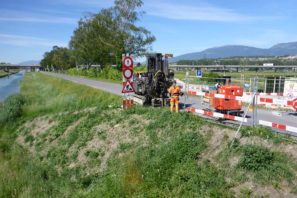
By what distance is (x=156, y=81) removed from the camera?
14.5 m

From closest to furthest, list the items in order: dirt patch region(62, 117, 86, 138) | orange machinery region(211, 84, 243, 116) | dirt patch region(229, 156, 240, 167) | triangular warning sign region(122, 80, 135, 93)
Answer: dirt patch region(229, 156, 240, 167), orange machinery region(211, 84, 243, 116), triangular warning sign region(122, 80, 135, 93), dirt patch region(62, 117, 86, 138)

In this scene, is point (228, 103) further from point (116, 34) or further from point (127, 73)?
point (116, 34)

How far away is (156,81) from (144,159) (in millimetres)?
5943

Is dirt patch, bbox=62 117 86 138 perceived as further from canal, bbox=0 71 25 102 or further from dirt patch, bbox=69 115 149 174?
canal, bbox=0 71 25 102

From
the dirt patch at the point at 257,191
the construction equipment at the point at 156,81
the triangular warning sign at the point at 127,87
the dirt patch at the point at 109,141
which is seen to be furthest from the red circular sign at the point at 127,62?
the dirt patch at the point at 257,191

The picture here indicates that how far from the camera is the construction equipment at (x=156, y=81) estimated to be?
14484mm

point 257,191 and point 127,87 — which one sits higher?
point 127,87

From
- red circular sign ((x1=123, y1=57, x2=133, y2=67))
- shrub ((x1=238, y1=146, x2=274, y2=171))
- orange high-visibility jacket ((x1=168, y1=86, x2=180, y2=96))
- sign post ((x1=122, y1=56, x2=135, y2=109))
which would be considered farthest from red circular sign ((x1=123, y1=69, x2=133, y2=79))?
shrub ((x1=238, y1=146, x2=274, y2=171))

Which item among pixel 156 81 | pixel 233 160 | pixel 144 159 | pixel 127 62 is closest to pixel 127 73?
pixel 127 62

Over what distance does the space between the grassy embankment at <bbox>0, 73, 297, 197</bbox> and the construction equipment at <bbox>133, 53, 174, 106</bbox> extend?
158 cm

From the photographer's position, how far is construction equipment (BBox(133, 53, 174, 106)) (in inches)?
570

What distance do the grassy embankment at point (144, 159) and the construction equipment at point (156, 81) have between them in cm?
158

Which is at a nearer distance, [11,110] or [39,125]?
[39,125]

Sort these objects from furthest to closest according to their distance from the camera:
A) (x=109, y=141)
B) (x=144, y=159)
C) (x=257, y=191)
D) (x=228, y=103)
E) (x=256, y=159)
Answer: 1. (x=109, y=141)
2. (x=228, y=103)
3. (x=144, y=159)
4. (x=256, y=159)
5. (x=257, y=191)
